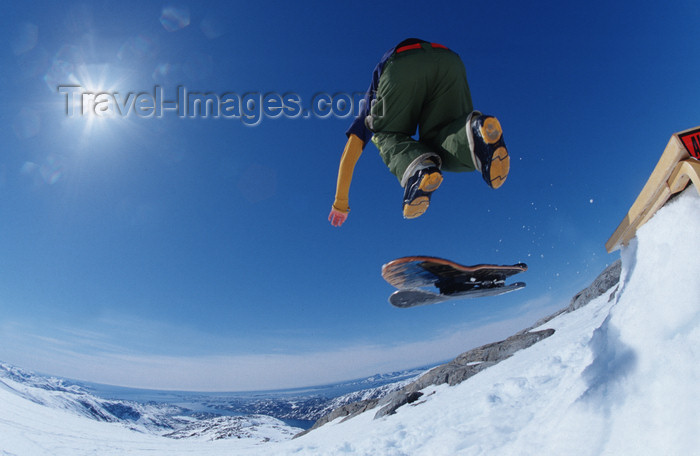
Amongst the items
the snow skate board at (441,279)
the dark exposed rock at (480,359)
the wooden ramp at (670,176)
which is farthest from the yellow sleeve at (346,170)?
the dark exposed rock at (480,359)

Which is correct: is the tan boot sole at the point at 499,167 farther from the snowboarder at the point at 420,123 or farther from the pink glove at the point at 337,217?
the pink glove at the point at 337,217

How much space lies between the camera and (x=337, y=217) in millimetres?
3977

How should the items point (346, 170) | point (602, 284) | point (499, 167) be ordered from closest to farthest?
point (499, 167), point (346, 170), point (602, 284)

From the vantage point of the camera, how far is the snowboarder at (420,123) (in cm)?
302

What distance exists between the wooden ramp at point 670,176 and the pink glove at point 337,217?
276 centimetres

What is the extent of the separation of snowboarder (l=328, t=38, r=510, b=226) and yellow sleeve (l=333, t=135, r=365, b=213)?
0.01 meters

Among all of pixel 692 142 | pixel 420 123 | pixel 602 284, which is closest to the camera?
pixel 692 142

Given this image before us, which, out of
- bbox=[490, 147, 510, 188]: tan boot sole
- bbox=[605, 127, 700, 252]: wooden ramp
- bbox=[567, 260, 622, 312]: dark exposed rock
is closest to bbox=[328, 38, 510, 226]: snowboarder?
bbox=[490, 147, 510, 188]: tan boot sole

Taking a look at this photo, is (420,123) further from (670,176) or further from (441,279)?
(441,279)

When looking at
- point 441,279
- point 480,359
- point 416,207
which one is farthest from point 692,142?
point 480,359

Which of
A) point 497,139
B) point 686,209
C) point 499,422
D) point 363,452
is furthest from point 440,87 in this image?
point 363,452

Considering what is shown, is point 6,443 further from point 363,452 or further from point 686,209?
point 686,209

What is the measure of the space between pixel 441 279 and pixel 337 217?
7.11ft

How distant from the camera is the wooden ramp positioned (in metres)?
1.87
